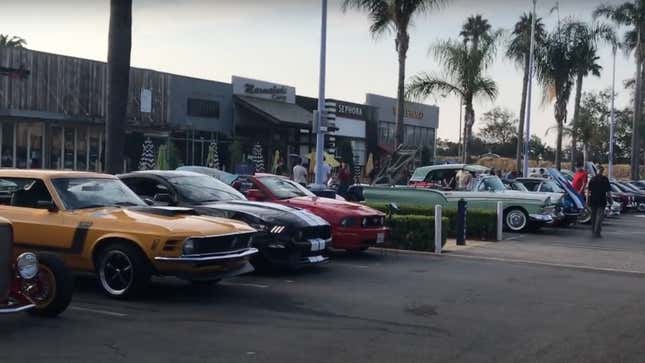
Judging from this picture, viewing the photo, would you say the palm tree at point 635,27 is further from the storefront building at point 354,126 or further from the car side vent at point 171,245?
the car side vent at point 171,245

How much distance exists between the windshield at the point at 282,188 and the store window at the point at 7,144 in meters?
18.9

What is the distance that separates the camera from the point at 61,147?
107 ft

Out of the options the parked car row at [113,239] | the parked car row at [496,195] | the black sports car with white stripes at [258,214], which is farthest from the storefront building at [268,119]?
the parked car row at [113,239]

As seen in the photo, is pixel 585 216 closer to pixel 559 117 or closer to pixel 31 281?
pixel 559 117

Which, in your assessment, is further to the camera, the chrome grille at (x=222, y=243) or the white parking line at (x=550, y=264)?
the white parking line at (x=550, y=264)

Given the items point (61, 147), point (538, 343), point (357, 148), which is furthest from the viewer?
point (357, 148)

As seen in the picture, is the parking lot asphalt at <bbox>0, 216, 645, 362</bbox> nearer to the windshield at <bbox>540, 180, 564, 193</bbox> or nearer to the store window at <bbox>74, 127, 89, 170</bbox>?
the windshield at <bbox>540, 180, 564, 193</bbox>

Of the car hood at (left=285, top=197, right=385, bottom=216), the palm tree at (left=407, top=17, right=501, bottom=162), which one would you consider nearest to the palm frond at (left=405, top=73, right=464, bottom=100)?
the palm tree at (left=407, top=17, right=501, bottom=162)

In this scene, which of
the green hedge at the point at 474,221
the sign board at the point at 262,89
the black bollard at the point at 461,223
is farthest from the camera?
the sign board at the point at 262,89

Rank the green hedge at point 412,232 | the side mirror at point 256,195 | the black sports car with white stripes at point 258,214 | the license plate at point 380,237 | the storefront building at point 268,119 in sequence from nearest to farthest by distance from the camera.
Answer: the black sports car with white stripes at point 258,214, the license plate at point 380,237, the side mirror at point 256,195, the green hedge at point 412,232, the storefront building at point 268,119

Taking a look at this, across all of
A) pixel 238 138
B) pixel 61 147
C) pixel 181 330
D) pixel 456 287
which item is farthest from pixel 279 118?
pixel 181 330

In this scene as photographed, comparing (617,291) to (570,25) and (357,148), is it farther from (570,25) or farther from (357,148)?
(357,148)

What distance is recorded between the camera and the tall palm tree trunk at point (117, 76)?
55.3 feet

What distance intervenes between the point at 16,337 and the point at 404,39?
22.2 m
